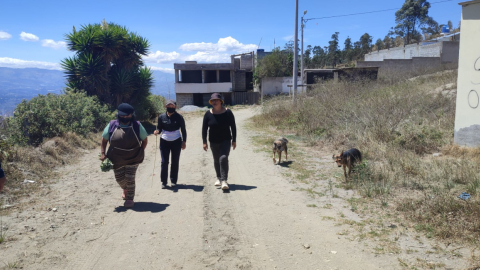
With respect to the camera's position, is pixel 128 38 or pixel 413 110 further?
pixel 128 38

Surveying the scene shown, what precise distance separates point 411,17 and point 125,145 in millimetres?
55407

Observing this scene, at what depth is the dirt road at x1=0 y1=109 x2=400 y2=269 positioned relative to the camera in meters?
3.82

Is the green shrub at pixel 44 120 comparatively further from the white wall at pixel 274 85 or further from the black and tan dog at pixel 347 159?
the white wall at pixel 274 85

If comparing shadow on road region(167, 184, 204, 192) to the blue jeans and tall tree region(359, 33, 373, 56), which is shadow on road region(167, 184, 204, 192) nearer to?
the blue jeans

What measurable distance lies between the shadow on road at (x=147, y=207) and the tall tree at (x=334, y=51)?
4813cm

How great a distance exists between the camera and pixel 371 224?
4.70 metres

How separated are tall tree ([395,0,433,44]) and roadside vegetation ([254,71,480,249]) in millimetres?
38953

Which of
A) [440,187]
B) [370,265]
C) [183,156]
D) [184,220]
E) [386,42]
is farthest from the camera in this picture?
[386,42]

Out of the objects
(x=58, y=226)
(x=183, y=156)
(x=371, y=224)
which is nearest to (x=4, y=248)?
(x=58, y=226)

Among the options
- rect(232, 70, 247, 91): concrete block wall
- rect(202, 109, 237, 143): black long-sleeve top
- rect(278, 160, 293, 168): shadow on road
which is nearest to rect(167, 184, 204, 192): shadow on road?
→ rect(202, 109, 237, 143): black long-sleeve top

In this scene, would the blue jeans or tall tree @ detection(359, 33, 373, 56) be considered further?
tall tree @ detection(359, 33, 373, 56)

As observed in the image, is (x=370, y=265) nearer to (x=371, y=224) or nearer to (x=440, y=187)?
(x=371, y=224)

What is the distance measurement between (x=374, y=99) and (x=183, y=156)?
6099mm

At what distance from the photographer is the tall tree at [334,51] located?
5088cm
